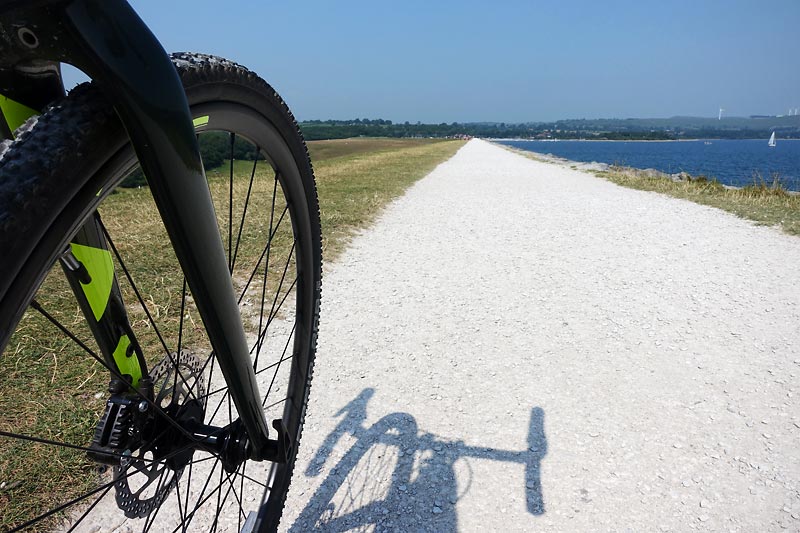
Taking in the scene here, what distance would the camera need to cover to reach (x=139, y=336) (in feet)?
10.5

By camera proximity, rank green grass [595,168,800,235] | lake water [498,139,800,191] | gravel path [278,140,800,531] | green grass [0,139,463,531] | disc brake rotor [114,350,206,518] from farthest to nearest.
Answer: lake water [498,139,800,191] < green grass [595,168,800,235] < gravel path [278,140,800,531] < green grass [0,139,463,531] < disc brake rotor [114,350,206,518]

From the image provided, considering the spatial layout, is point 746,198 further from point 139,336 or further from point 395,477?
point 139,336

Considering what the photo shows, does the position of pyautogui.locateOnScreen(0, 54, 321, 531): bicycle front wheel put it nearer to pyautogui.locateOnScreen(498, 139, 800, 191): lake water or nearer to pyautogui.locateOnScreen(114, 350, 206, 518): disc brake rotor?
pyautogui.locateOnScreen(114, 350, 206, 518): disc brake rotor

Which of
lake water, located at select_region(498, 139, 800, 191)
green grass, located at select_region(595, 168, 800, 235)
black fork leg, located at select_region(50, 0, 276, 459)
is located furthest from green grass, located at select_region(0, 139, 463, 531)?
lake water, located at select_region(498, 139, 800, 191)

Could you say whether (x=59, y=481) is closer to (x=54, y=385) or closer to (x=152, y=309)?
(x=54, y=385)

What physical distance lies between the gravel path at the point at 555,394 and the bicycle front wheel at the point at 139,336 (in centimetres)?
49

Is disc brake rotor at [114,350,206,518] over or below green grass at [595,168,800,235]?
over

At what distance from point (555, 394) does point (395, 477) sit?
4.20 feet

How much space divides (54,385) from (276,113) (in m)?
2.24

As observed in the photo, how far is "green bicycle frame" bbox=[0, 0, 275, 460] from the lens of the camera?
2.26ft

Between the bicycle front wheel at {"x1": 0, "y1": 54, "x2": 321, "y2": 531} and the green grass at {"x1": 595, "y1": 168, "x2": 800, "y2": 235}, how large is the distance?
8554 mm

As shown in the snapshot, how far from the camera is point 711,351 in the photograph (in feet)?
11.9

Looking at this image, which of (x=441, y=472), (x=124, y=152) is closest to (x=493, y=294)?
(x=441, y=472)

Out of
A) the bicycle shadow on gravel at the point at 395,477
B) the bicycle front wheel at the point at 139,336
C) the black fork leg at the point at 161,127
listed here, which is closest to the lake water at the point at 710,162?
the bicycle shadow on gravel at the point at 395,477
